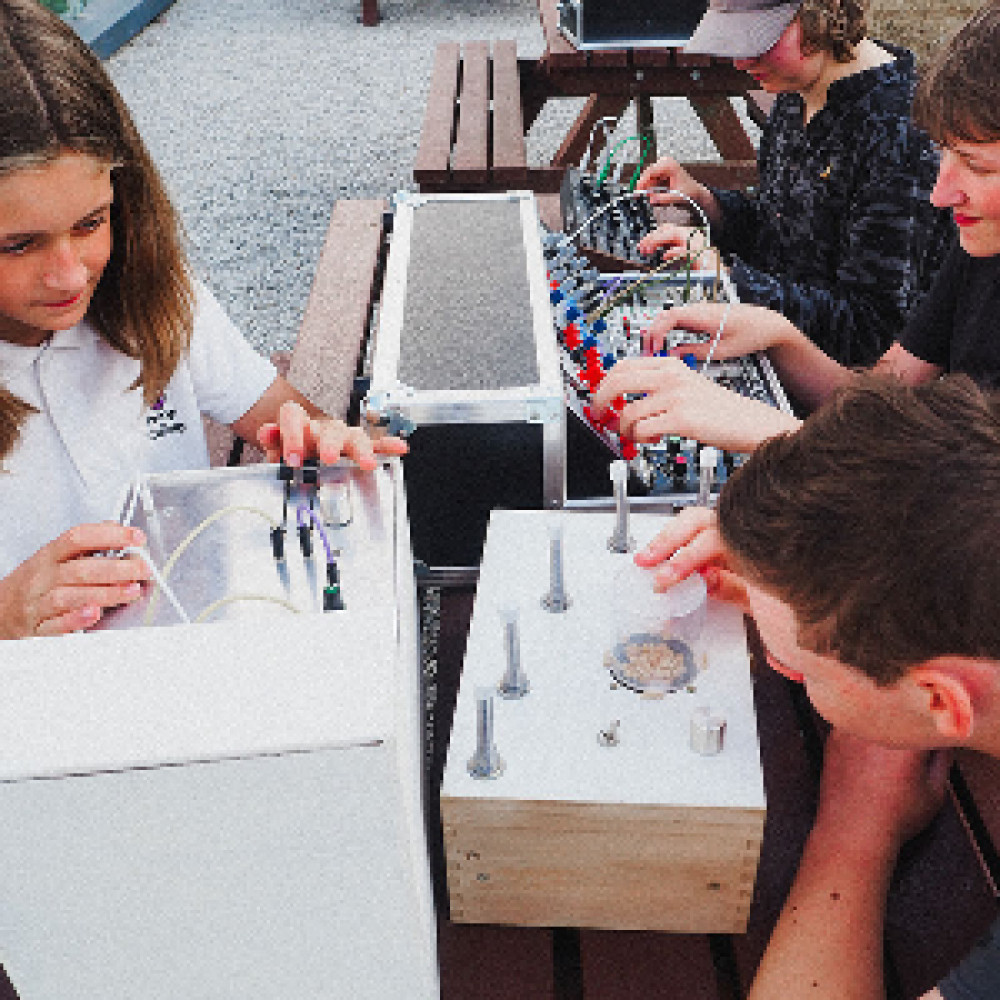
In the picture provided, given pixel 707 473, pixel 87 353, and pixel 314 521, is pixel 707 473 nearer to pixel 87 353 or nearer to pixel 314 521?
pixel 314 521

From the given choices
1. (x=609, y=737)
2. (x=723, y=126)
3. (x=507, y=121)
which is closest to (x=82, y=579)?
(x=609, y=737)

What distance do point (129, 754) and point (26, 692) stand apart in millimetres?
90

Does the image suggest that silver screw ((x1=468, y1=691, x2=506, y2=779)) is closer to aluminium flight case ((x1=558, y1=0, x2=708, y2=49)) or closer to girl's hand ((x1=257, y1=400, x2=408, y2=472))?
girl's hand ((x1=257, y1=400, x2=408, y2=472))

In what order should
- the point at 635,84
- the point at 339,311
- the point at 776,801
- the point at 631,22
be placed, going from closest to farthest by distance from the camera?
the point at 776,801, the point at 339,311, the point at 631,22, the point at 635,84

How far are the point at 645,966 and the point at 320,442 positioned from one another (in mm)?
601

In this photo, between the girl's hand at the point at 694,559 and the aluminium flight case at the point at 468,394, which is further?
the aluminium flight case at the point at 468,394

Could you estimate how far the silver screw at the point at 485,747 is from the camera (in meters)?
0.80

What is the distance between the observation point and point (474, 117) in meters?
3.29

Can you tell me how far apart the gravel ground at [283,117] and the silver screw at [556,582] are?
2726 mm

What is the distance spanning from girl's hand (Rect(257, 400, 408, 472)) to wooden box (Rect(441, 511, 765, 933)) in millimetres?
227

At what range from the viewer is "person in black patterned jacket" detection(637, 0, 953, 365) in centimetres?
184

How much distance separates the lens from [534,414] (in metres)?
1.20

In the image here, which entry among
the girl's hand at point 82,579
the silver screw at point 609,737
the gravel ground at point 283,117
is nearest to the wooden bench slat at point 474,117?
the gravel ground at point 283,117

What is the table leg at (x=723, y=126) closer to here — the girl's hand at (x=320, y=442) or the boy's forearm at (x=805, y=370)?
the boy's forearm at (x=805, y=370)
